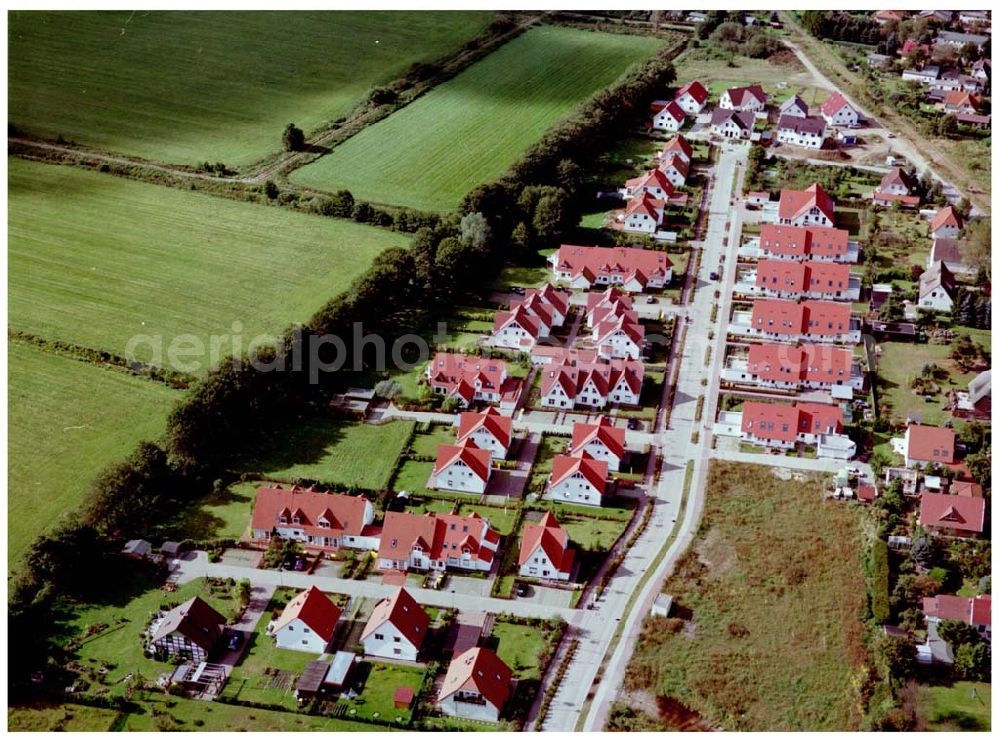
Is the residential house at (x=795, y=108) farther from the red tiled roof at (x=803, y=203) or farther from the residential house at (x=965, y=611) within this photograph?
the residential house at (x=965, y=611)

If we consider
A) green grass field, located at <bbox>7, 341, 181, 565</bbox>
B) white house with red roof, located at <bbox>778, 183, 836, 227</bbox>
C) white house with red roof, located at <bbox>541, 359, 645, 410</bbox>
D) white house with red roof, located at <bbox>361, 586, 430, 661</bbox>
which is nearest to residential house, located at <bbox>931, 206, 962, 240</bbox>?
white house with red roof, located at <bbox>778, 183, 836, 227</bbox>

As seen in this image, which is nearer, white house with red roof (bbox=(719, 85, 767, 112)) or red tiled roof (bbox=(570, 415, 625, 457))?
red tiled roof (bbox=(570, 415, 625, 457))

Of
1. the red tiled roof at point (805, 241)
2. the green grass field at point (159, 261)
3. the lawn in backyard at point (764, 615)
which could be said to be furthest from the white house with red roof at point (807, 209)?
the lawn in backyard at point (764, 615)

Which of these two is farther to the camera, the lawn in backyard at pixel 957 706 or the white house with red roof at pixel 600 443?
the white house with red roof at pixel 600 443

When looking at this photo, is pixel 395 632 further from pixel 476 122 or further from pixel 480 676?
pixel 476 122

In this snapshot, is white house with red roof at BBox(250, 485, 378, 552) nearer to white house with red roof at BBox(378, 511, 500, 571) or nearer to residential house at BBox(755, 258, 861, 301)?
white house with red roof at BBox(378, 511, 500, 571)

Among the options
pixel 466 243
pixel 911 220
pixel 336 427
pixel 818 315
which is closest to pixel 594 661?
pixel 336 427

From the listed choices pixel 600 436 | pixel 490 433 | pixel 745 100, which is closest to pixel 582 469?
pixel 600 436
